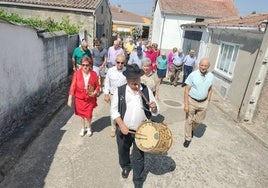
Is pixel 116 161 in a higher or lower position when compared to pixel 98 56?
lower

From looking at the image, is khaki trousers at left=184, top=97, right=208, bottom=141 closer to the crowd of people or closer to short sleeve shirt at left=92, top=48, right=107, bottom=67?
the crowd of people

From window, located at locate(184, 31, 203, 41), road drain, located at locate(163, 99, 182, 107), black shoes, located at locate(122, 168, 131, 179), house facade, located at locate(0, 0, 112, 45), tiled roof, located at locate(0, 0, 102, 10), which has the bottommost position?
road drain, located at locate(163, 99, 182, 107)

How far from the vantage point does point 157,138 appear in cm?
320

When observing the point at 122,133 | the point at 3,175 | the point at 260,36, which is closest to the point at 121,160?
the point at 122,133

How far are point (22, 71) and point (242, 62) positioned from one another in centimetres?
739

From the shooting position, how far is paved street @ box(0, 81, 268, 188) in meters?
3.91

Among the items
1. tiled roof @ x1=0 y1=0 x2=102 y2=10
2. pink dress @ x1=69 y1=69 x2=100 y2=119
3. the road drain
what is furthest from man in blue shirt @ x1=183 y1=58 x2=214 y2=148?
tiled roof @ x1=0 y1=0 x2=102 y2=10

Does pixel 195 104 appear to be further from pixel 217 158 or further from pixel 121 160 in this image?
pixel 121 160

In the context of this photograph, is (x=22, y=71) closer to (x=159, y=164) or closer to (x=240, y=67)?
(x=159, y=164)

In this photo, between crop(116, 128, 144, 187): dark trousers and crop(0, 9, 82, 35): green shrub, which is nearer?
crop(116, 128, 144, 187): dark trousers

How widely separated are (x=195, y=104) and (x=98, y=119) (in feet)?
9.10

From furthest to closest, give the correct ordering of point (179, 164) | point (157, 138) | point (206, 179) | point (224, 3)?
point (224, 3) → point (179, 164) → point (206, 179) → point (157, 138)

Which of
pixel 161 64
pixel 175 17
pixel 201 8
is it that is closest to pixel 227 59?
pixel 161 64

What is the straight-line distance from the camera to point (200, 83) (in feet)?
15.9
